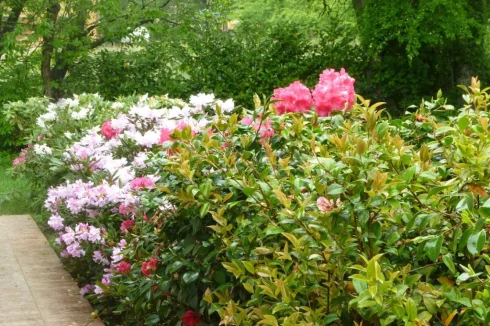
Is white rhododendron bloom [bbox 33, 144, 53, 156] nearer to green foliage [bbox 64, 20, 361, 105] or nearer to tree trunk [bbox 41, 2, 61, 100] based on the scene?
tree trunk [bbox 41, 2, 61, 100]

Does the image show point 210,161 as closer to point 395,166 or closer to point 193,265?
point 193,265

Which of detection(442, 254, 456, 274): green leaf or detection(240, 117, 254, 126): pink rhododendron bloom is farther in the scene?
detection(240, 117, 254, 126): pink rhododendron bloom

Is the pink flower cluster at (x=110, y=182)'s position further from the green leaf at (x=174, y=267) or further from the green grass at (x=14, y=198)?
the green grass at (x=14, y=198)

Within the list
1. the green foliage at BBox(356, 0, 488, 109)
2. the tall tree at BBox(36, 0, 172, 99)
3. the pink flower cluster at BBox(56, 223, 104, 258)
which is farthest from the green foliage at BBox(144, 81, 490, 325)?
the green foliage at BBox(356, 0, 488, 109)

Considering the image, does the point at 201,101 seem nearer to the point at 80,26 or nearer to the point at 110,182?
the point at 110,182

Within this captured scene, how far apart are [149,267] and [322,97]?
1.40 meters

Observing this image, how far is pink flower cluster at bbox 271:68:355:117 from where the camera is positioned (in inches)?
187

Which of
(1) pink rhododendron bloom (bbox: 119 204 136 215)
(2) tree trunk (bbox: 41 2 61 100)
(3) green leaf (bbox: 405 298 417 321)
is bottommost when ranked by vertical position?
(2) tree trunk (bbox: 41 2 61 100)

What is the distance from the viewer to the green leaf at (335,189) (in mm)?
2854

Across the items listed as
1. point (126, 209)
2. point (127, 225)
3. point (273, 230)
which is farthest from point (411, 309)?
point (126, 209)

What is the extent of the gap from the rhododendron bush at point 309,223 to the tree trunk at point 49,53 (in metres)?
8.57

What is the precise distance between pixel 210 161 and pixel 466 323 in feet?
4.64

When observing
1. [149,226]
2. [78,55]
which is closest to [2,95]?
[78,55]

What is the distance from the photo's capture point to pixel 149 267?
427cm
